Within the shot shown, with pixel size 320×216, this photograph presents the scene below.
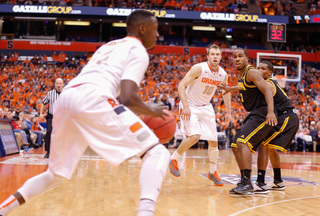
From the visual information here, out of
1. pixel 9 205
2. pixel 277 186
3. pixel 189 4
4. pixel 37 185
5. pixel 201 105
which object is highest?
pixel 189 4

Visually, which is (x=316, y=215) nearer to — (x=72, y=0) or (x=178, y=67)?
(x=178, y=67)

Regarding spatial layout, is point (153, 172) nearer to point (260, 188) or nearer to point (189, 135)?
point (260, 188)

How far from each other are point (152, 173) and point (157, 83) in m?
20.6

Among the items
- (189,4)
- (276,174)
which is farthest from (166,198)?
(189,4)

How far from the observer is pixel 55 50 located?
2864 cm

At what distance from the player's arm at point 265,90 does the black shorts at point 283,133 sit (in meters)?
0.73

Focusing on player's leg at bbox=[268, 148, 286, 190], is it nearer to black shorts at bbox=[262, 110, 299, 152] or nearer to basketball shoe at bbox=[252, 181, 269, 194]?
black shorts at bbox=[262, 110, 299, 152]

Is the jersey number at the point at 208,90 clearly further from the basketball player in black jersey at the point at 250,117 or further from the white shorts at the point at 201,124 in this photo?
the basketball player in black jersey at the point at 250,117

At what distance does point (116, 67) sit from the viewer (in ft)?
9.23

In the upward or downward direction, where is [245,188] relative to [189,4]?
downward

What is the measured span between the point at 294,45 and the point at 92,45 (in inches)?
686

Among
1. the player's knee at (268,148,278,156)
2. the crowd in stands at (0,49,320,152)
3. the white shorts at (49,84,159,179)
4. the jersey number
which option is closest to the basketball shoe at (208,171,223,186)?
the player's knee at (268,148,278,156)

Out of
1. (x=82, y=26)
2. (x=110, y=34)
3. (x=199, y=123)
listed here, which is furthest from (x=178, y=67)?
(x=199, y=123)

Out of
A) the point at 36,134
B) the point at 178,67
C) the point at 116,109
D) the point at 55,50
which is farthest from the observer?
the point at 55,50
